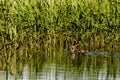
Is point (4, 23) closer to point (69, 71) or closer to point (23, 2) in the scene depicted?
point (23, 2)

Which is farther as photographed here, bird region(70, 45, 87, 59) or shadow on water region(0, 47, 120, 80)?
bird region(70, 45, 87, 59)

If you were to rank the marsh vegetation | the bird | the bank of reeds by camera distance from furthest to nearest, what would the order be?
the bank of reeds
the marsh vegetation
the bird

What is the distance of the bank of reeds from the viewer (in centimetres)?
1293

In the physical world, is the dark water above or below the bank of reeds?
below

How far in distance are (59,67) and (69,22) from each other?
3.26m

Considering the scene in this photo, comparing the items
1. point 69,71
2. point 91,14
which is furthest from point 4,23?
point 69,71

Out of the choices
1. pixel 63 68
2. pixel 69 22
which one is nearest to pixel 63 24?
pixel 69 22

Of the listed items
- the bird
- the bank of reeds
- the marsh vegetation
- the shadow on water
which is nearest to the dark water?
the shadow on water

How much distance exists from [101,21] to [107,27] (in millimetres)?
Answer: 199

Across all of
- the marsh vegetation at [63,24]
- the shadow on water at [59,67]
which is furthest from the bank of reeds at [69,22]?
the shadow on water at [59,67]

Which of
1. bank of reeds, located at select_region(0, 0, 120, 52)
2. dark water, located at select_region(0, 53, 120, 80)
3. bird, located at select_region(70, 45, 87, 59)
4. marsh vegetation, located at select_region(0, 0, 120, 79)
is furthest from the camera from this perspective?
bank of reeds, located at select_region(0, 0, 120, 52)

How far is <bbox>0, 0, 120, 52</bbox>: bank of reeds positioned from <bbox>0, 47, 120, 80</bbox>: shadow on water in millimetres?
872

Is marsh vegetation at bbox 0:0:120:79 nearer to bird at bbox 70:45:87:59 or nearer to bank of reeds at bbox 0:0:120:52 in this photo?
bank of reeds at bbox 0:0:120:52

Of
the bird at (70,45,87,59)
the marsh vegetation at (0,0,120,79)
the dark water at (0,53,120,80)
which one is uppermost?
the marsh vegetation at (0,0,120,79)
